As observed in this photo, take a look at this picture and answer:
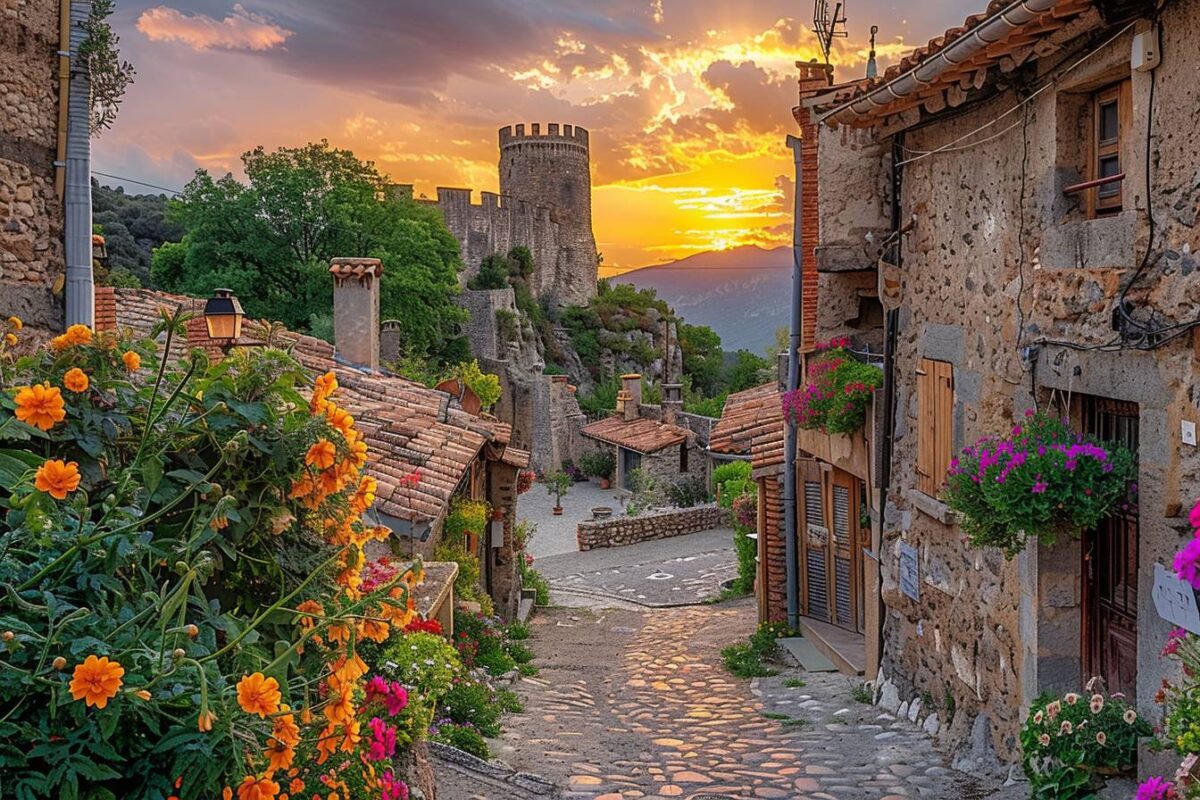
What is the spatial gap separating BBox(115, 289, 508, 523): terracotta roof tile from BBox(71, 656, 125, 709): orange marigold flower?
16.3 feet

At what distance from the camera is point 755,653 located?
1137 cm

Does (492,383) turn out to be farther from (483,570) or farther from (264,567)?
(264,567)

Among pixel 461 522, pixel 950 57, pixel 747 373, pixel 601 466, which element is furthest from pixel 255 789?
pixel 747 373

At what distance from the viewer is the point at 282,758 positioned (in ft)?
8.39

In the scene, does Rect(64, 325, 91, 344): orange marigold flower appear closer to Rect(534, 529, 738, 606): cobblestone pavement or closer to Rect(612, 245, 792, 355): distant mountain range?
Rect(534, 529, 738, 606): cobblestone pavement

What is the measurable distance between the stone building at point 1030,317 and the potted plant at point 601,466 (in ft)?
101

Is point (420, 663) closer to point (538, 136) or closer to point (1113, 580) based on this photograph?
point (1113, 580)

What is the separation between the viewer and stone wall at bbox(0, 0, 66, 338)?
6434 mm

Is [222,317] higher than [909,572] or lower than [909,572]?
higher

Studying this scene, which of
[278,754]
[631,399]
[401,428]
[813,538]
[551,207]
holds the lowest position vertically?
[813,538]

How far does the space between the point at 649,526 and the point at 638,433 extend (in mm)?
10308

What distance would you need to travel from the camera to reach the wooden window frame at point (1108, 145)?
505cm

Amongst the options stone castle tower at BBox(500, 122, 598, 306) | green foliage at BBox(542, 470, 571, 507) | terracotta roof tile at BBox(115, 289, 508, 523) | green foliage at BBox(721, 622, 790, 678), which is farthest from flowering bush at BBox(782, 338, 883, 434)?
stone castle tower at BBox(500, 122, 598, 306)

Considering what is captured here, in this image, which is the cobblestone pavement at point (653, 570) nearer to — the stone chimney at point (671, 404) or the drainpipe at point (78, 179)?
the stone chimney at point (671, 404)
